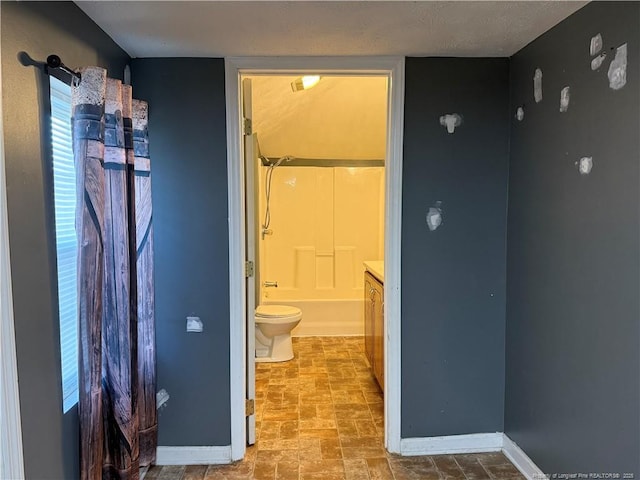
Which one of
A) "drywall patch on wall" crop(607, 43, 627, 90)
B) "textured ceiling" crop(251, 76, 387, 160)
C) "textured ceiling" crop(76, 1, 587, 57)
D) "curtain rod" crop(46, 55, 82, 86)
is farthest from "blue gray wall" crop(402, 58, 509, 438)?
"curtain rod" crop(46, 55, 82, 86)

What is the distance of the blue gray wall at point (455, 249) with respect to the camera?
242cm

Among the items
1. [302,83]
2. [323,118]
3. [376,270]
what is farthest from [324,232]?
[302,83]

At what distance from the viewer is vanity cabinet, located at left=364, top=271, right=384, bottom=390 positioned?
3113 mm

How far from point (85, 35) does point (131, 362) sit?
1.32 meters

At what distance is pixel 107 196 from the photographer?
182cm

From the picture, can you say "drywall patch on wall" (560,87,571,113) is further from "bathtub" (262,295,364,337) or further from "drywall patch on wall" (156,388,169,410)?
"bathtub" (262,295,364,337)

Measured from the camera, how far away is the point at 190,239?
2424mm

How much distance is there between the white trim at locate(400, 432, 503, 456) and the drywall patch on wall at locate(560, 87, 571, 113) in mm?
1716

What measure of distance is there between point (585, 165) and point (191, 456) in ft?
7.58

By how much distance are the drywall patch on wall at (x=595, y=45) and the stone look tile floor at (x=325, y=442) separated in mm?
1941

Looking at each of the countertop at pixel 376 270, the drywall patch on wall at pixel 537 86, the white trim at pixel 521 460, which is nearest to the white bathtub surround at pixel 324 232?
the countertop at pixel 376 270

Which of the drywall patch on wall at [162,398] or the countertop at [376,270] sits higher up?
the countertop at [376,270]

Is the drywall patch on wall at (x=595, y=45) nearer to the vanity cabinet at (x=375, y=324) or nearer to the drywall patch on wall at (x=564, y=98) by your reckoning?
the drywall patch on wall at (x=564, y=98)

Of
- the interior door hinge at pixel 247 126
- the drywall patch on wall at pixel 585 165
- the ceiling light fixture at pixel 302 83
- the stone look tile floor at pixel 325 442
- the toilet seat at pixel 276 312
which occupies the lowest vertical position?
the stone look tile floor at pixel 325 442
